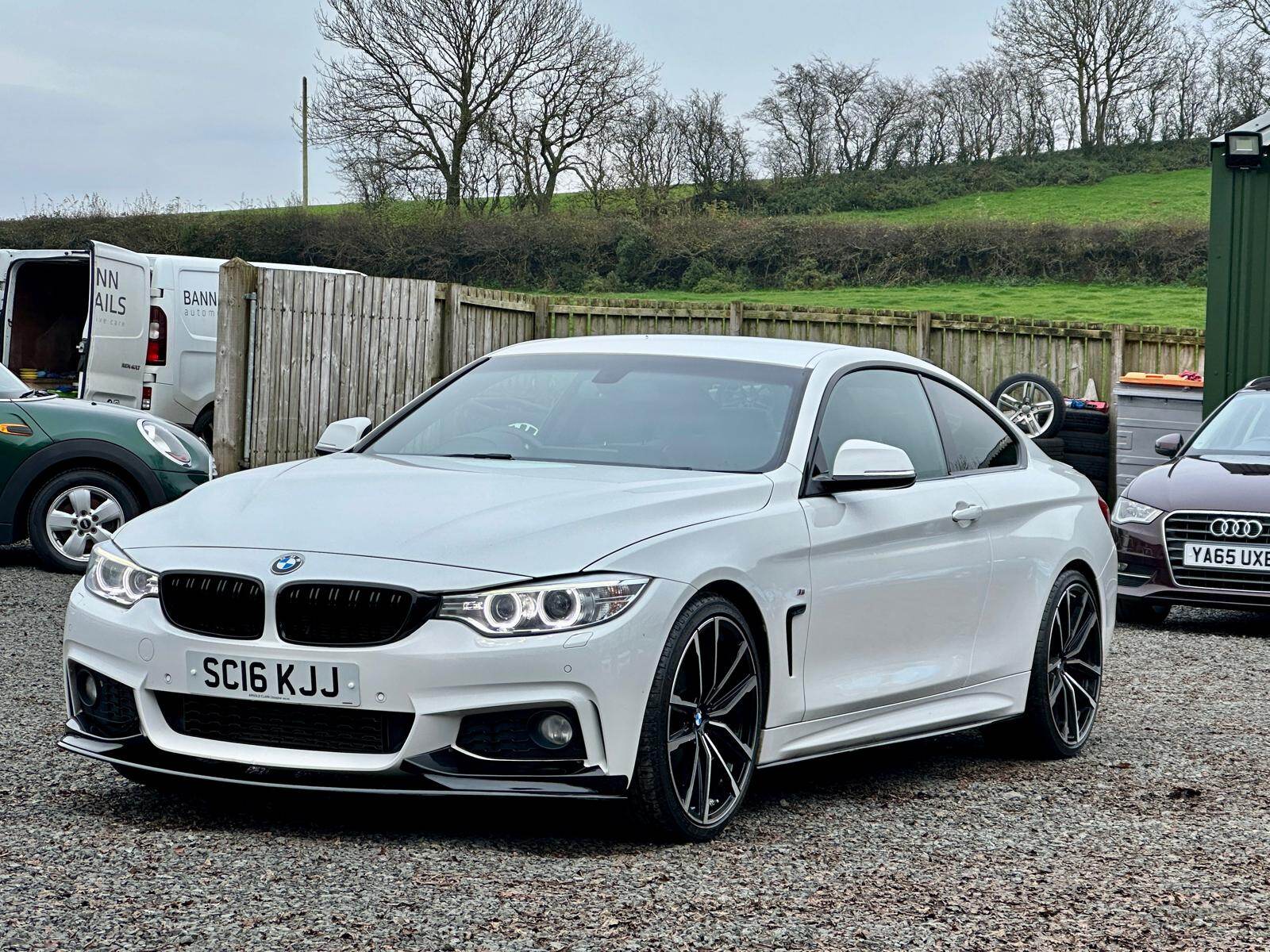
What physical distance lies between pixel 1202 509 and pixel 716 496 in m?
6.53

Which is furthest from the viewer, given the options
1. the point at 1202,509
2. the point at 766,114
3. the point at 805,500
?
the point at 766,114

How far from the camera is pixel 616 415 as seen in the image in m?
5.45

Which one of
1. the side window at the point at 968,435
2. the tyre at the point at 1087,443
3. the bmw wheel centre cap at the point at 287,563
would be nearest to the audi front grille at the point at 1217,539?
the side window at the point at 968,435

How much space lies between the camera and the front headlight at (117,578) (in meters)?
4.43

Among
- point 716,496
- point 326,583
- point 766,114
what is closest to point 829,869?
point 716,496

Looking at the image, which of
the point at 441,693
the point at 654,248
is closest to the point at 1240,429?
the point at 441,693

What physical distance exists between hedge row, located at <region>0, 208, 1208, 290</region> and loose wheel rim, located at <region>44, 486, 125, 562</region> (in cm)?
2507

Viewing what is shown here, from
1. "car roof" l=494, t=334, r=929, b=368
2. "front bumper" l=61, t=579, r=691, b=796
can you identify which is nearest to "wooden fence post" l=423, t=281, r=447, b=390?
"car roof" l=494, t=334, r=929, b=368

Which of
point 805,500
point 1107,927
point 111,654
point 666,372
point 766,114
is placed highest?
point 766,114

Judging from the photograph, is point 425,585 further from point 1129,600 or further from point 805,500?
point 1129,600

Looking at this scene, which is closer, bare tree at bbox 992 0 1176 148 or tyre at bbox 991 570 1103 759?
tyre at bbox 991 570 1103 759

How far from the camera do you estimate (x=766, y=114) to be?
5500 centimetres

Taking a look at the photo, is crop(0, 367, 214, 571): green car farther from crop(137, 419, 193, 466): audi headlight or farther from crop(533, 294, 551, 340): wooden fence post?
crop(533, 294, 551, 340): wooden fence post

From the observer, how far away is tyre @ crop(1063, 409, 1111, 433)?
1639 cm
